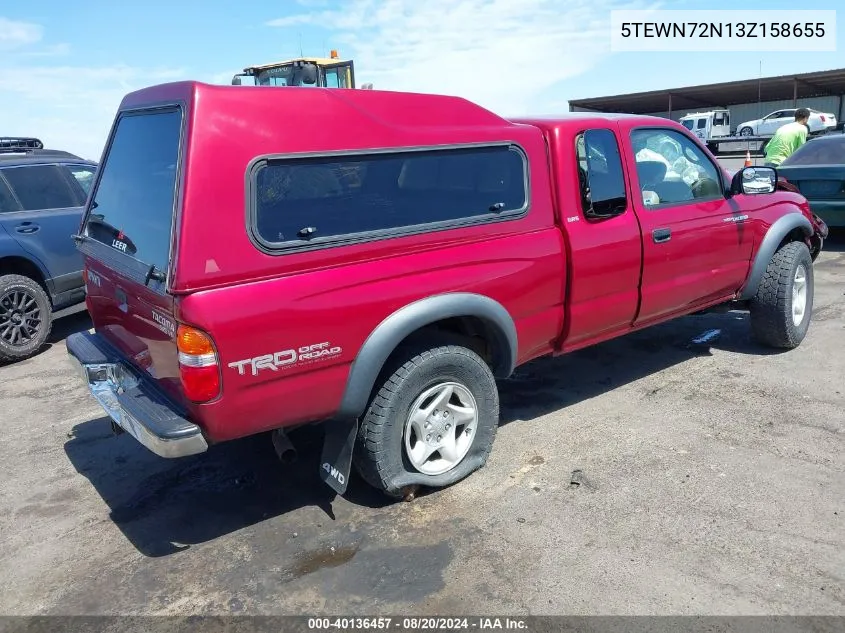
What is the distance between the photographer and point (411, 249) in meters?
3.17

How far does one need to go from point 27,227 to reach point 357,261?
15.8 ft

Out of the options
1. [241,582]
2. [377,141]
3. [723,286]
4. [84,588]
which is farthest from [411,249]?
[723,286]

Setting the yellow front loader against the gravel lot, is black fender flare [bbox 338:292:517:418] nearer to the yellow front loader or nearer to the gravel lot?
the gravel lot

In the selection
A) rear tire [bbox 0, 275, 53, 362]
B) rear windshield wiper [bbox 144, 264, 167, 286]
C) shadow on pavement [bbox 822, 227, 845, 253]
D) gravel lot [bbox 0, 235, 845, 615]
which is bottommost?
gravel lot [bbox 0, 235, 845, 615]

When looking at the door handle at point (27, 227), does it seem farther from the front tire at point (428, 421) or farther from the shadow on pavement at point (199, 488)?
the front tire at point (428, 421)

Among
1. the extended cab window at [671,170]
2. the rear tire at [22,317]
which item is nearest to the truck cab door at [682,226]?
the extended cab window at [671,170]

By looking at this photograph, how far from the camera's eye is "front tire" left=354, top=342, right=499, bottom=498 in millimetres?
3189

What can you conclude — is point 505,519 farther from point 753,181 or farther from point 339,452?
point 753,181

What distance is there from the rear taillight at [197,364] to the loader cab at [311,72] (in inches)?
402

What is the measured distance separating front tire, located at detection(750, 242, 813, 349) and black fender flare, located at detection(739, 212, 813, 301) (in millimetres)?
92

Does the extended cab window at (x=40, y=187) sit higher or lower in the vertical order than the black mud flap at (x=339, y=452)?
higher

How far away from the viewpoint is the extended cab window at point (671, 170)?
4312 millimetres

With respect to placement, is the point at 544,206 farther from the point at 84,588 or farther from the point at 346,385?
the point at 84,588

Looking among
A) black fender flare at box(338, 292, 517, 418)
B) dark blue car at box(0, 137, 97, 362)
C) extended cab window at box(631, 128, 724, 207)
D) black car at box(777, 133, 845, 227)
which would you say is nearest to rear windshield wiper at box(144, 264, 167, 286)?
black fender flare at box(338, 292, 517, 418)
